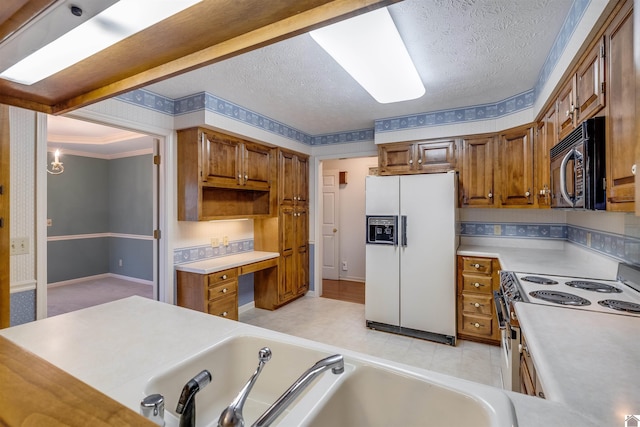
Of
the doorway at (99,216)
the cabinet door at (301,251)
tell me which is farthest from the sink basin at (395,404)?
the doorway at (99,216)

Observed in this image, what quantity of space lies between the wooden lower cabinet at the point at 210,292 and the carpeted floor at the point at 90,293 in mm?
2163

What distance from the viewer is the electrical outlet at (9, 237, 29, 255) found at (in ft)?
6.44

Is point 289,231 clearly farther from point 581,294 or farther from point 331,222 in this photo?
point 581,294

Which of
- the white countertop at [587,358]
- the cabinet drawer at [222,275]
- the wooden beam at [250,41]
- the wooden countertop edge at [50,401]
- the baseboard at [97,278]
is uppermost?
the wooden beam at [250,41]

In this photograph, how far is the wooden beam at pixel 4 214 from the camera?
2.77 feet

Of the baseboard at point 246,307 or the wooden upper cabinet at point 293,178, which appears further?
the wooden upper cabinet at point 293,178

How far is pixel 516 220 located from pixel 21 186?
14.3 feet

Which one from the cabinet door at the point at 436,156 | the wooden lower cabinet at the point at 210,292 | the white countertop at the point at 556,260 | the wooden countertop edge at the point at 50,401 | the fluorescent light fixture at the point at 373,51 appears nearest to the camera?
the wooden countertop edge at the point at 50,401

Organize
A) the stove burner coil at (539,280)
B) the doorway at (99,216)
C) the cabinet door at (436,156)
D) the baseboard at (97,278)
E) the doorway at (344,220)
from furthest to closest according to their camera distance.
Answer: the doorway at (344,220), the baseboard at (97,278), the doorway at (99,216), the cabinet door at (436,156), the stove burner coil at (539,280)

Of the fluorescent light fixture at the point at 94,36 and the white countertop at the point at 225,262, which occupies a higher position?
the fluorescent light fixture at the point at 94,36

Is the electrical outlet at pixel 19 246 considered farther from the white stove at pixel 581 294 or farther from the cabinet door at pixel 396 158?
the cabinet door at pixel 396 158

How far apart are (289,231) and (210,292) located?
1.45 m

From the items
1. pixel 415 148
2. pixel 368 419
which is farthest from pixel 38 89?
pixel 415 148

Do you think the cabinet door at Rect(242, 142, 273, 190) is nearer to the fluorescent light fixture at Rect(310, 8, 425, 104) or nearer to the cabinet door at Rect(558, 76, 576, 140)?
the fluorescent light fixture at Rect(310, 8, 425, 104)
